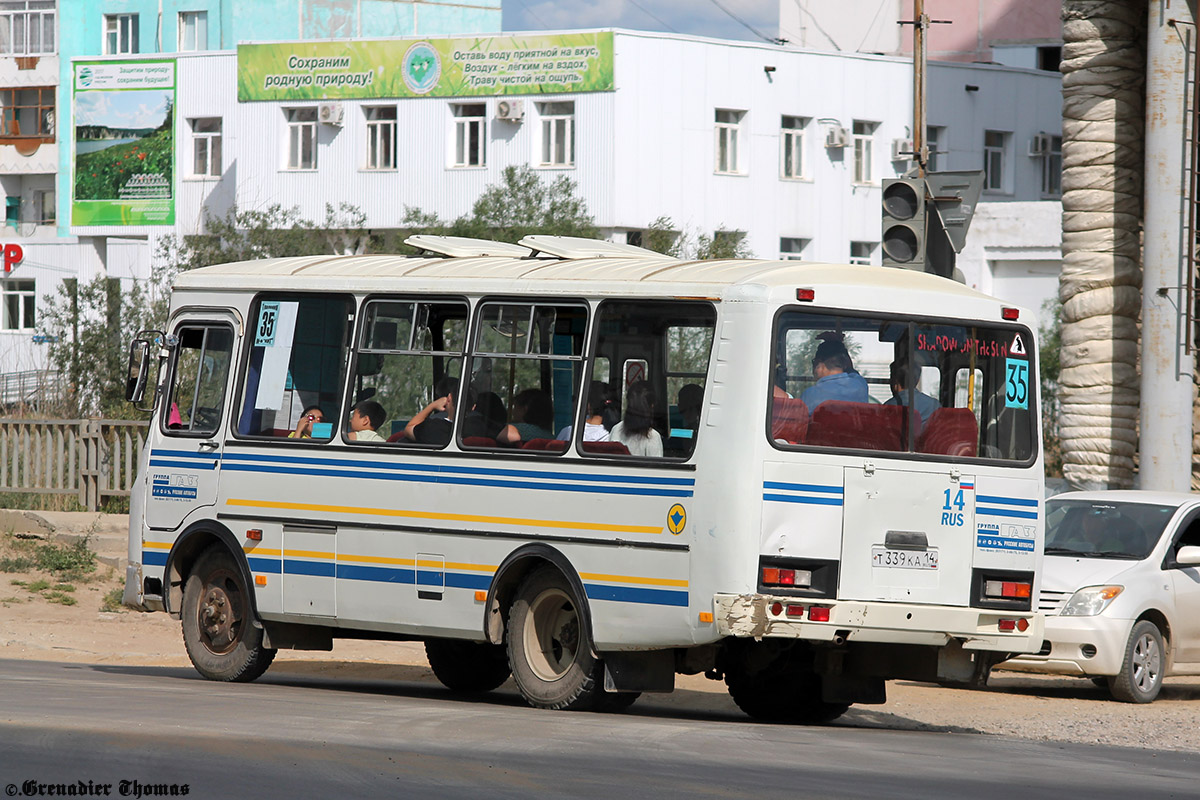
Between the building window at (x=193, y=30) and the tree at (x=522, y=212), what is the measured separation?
25.5m

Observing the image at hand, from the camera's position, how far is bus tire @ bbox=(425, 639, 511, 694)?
14.3m

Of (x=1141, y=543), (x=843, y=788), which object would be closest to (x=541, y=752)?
(x=843, y=788)

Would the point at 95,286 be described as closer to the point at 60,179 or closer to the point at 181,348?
the point at 181,348

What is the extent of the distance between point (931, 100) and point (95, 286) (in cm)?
2864

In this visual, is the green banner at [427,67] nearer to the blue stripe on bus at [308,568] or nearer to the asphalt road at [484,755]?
the blue stripe on bus at [308,568]

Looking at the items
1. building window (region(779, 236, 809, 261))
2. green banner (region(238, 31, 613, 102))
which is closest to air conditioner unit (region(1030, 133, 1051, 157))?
building window (region(779, 236, 809, 261))

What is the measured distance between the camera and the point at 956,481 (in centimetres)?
1145

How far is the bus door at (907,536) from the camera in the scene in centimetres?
1105

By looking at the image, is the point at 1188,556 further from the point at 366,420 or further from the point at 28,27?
the point at 28,27


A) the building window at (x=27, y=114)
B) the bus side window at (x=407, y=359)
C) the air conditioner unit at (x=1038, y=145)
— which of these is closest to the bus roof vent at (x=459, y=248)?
the bus side window at (x=407, y=359)

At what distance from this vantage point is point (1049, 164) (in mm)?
59562

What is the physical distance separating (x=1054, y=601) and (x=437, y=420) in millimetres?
5161

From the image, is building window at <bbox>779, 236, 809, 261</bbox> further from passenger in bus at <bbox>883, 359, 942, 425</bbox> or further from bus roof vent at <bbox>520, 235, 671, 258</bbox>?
passenger in bus at <bbox>883, 359, 942, 425</bbox>

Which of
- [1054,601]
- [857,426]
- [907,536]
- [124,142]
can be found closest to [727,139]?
[124,142]
